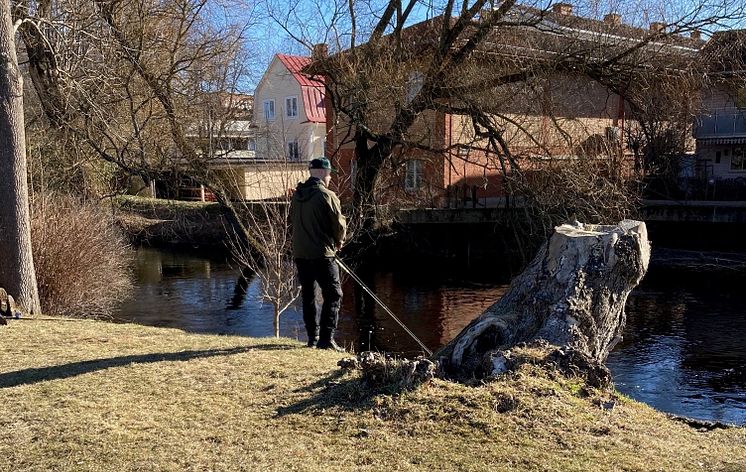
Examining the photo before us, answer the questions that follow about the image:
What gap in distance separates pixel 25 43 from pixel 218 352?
11.2 metres

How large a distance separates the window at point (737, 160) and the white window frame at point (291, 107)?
26.9m

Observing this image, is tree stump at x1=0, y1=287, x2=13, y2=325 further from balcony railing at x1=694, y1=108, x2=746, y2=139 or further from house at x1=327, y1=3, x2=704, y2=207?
balcony railing at x1=694, y1=108, x2=746, y2=139

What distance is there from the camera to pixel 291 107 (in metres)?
46.8

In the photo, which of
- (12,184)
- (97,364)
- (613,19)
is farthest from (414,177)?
(97,364)

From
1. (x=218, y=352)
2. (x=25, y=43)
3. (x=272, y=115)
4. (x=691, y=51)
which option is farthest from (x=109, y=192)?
(x=272, y=115)

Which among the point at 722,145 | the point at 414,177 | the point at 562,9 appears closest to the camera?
the point at 562,9

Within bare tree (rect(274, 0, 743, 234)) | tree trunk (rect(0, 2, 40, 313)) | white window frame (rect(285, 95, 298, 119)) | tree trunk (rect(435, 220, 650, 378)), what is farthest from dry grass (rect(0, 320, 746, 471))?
white window frame (rect(285, 95, 298, 119))

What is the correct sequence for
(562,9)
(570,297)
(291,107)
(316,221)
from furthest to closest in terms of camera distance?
(291,107), (562,9), (316,221), (570,297)

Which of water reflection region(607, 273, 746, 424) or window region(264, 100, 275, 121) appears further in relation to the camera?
window region(264, 100, 275, 121)

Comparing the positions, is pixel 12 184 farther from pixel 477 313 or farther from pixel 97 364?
pixel 477 313

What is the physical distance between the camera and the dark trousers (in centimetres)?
707

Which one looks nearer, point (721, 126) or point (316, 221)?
point (316, 221)

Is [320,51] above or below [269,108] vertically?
below

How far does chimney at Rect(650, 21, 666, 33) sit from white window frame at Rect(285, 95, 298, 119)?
31.6 metres
